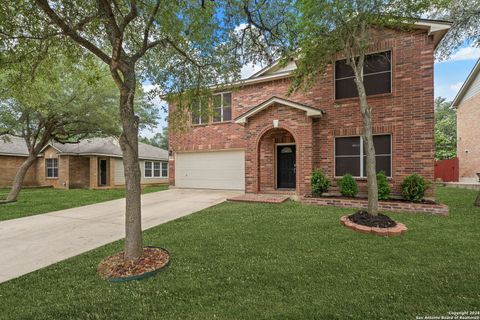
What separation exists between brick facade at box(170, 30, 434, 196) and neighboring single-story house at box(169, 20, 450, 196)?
0.03 meters

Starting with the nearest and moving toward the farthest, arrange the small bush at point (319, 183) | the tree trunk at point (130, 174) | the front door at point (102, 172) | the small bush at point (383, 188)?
the tree trunk at point (130, 174) → the small bush at point (383, 188) → the small bush at point (319, 183) → the front door at point (102, 172)

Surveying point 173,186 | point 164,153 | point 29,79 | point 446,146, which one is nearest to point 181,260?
point 29,79

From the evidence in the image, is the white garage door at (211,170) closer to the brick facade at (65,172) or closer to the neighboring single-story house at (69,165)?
the neighboring single-story house at (69,165)

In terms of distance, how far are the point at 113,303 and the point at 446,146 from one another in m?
32.9

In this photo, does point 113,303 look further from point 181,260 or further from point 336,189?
point 336,189

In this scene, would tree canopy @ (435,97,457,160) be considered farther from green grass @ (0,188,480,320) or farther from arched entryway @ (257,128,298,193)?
green grass @ (0,188,480,320)

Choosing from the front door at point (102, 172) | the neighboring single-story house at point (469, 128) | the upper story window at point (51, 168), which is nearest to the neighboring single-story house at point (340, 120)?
the front door at point (102, 172)

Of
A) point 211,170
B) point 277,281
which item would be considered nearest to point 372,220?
point 277,281

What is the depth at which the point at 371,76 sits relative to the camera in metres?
8.89

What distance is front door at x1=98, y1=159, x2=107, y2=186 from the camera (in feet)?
58.4

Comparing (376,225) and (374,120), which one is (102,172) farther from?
(376,225)

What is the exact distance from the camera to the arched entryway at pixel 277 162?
10.8 meters

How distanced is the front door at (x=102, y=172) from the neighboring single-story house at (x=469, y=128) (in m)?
26.7

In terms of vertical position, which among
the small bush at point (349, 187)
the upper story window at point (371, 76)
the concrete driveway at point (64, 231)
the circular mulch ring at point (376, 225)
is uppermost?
the upper story window at point (371, 76)
